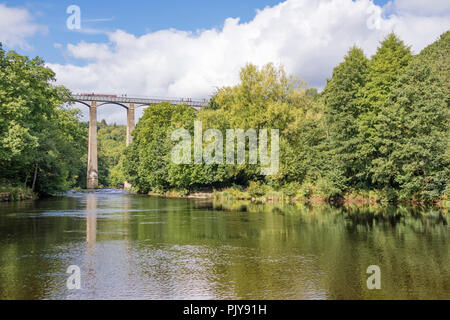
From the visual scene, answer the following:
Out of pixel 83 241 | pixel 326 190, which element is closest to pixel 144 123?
pixel 326 190

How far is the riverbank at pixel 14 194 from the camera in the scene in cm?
4253

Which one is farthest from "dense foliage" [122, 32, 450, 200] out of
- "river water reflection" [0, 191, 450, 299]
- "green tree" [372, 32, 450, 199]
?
"river water reflection" [0, 191, 450, 299]

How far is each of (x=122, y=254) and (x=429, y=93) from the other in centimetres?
3123

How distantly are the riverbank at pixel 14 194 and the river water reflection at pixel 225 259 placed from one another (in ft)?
72.5

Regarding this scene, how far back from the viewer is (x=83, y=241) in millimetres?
17156

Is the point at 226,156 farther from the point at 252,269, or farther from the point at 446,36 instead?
the point at 252,269

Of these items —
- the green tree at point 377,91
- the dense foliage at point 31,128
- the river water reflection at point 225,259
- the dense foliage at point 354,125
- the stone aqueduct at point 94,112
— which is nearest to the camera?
the river water reflection at point 225,259

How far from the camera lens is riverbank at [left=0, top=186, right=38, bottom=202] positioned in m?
42.5

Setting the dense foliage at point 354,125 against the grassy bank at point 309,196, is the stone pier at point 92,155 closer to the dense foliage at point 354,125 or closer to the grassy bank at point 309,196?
the dense foliage at point 354,125

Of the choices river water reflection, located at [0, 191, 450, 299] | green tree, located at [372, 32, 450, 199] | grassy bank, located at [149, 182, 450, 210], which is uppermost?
green tree, located at [372, 32, 450, 199]

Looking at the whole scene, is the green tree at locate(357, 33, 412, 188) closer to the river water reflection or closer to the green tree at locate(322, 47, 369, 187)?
the green tree at locate(322, 47, 369, 187)

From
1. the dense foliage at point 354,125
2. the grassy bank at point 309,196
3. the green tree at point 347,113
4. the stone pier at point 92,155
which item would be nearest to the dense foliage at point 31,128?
the dense foliage at point 354,125

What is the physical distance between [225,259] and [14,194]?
37.8m

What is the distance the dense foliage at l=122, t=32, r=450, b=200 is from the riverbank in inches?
720
